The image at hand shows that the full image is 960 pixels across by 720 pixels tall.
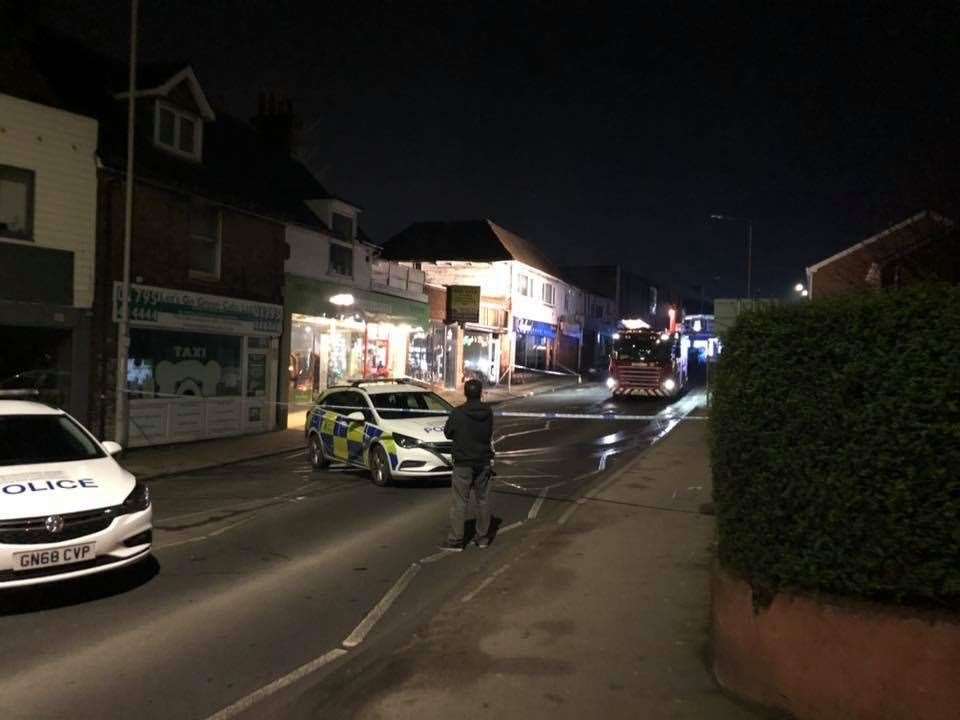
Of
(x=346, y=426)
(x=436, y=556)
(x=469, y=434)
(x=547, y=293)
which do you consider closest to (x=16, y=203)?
(x=346, y=426)

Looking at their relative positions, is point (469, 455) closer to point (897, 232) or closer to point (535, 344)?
point (897, 232)

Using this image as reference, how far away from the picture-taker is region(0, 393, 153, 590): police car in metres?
6.18

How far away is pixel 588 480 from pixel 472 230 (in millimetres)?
32911

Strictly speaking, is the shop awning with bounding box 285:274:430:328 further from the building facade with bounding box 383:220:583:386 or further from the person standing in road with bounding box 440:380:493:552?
the person standing in road with bounding box 440:380:493:552

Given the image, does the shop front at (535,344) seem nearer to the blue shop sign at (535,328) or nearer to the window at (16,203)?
the blue shop sign at (535,328)

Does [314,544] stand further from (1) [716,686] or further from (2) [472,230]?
(2) [472,230]

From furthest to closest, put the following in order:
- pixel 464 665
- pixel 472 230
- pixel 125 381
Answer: pixel 472 230
pixel 125 381
pixel 464 665

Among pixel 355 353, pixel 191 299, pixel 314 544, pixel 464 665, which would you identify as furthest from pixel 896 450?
pixel 355 353

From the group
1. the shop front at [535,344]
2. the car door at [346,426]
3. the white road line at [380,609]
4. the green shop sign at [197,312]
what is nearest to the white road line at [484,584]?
the white road line at [380,609]

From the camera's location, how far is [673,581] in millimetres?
6898

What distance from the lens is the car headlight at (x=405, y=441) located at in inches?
481

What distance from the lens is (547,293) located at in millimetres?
48438

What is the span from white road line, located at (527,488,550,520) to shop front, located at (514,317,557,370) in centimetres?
2899

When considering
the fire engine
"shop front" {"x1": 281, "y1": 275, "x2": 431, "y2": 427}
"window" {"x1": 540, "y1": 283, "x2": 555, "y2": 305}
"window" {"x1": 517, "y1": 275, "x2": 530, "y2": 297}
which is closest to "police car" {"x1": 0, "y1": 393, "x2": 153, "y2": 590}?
"shop front" {"x1": 281, "y1": 275, "x2": 431, "y2": 427}
